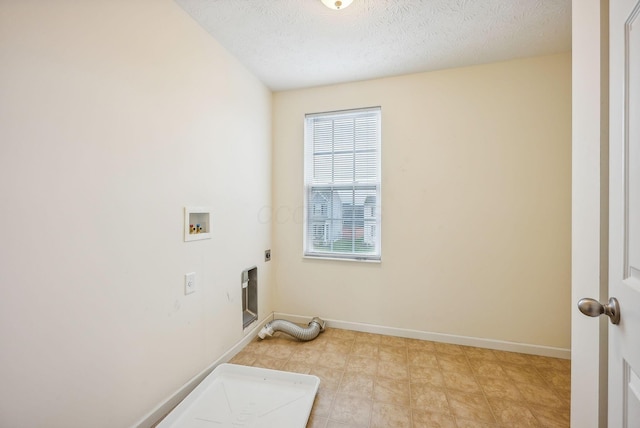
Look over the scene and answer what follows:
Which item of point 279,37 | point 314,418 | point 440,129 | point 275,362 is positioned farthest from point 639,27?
point 275,362

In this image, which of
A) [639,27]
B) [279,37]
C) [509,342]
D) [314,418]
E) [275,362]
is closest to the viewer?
[639,27]

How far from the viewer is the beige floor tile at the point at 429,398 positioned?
4.96 feet

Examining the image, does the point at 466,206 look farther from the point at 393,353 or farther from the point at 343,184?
the point at 393,353

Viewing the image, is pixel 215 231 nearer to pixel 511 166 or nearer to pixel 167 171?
pixel 167 171

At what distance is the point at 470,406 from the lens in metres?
1.53

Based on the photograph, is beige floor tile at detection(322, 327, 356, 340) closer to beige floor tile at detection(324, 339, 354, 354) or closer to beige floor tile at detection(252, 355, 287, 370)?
beige floor tile at detection(324, 339, 354, 354)

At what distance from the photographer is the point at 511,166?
6.87ft

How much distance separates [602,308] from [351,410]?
53.6 inches

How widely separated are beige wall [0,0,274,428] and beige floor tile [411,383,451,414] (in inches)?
56.8

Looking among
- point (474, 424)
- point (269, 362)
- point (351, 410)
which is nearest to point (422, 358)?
point (474, 424)

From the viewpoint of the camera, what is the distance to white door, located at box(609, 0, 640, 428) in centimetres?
61

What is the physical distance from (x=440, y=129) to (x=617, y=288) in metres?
1.86

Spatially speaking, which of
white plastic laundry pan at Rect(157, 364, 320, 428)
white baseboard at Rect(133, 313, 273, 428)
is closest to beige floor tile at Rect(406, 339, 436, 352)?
white plastic laundry pan at Rect(157, 364, 320, 428)

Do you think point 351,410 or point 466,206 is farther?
point 466,206
